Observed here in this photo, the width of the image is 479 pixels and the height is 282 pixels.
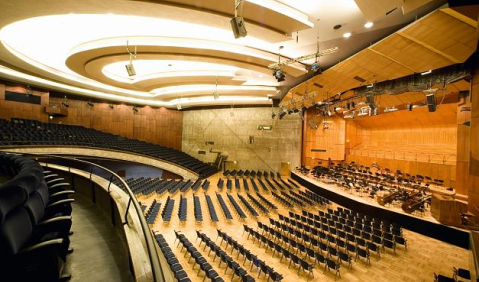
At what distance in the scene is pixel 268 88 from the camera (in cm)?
1261

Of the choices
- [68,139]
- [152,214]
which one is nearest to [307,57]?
[152,214]

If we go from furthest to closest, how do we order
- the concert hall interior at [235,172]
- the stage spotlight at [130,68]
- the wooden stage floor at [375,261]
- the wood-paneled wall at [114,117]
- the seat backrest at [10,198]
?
the wood-paneled wall at [114,117] → the stage spotlight at [130,68] → the wooden stage floor at [375,261] → the concert hall interior at [235,172] → the seat backrest at [10,198]

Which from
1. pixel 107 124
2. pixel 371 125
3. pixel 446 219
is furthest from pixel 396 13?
pixel 107 124

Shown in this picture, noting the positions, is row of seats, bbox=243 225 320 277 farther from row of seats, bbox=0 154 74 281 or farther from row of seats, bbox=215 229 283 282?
row of seats, bbox=0 154 74 281

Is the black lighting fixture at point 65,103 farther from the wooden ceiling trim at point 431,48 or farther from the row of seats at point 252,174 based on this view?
the wooden ceiling trim at point 431,48

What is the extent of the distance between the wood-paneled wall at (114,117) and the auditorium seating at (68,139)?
1.18 meters

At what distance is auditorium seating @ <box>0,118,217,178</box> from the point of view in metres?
9.93

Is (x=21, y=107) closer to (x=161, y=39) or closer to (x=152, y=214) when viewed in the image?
(x=152, y=214)

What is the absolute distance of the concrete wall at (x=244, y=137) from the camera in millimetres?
16531

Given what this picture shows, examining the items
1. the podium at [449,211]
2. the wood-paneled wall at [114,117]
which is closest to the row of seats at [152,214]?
the podium at [449,211]

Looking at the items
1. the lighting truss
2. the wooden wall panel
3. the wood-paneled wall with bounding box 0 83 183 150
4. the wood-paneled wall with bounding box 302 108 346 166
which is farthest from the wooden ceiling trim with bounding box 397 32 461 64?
the wooden wall panel

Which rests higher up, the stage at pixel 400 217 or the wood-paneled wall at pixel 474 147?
the wood-paneled wall at pixel 474 147

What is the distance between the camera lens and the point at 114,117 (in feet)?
54.4

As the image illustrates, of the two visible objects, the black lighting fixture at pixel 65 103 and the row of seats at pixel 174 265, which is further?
the black lighting fixture at pixel 65 103
